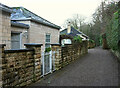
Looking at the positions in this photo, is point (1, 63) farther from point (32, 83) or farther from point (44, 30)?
point (44, 30)

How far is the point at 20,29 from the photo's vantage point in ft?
25.9

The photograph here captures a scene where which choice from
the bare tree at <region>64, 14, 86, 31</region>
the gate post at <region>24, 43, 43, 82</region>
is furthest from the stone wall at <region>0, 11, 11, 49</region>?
the bare tree at <region>64, 14, 86, 31</region>

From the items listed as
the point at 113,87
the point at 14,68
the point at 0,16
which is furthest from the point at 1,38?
the point at 113,87

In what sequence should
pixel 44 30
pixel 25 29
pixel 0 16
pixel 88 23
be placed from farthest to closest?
pixel 88 23, pixel 44 30, pixel 25 29, pixel 0 16

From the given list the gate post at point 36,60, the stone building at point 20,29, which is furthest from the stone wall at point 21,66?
the stone building at point 20,29

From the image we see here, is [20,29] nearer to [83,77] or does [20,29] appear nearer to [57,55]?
[57,55]

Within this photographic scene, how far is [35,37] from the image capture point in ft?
30.7

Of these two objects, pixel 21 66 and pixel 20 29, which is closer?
pixel 21 66

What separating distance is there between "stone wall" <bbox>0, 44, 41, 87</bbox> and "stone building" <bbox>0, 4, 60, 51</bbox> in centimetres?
237

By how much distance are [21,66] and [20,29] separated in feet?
14.2

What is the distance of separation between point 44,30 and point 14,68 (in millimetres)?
7157

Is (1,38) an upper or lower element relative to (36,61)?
upper

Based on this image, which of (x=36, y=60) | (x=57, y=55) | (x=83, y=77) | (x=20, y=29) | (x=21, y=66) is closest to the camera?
(x=21, y=66)

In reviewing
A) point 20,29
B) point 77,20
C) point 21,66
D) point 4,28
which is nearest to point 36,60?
point 21,66
